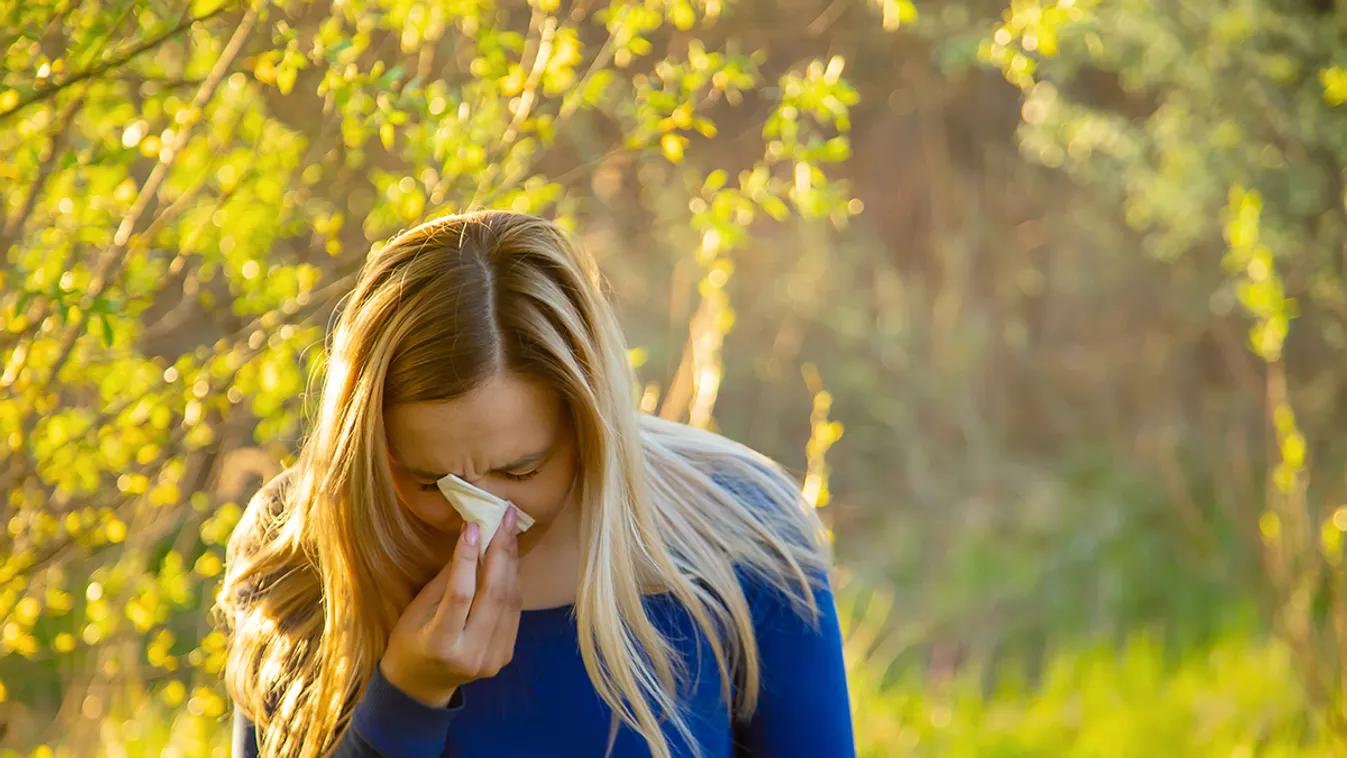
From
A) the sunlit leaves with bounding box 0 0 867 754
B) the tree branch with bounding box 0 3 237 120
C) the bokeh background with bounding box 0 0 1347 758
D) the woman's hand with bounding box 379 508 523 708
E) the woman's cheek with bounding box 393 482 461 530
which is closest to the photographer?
the woman's hand with bounding box 379 508 523 708

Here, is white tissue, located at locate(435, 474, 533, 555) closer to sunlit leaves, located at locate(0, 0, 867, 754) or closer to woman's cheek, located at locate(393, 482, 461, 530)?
woman's cheek, located at locate(393, 482, 461, 530)

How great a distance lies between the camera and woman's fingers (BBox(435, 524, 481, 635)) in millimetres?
1553

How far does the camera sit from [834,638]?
5.69 feet

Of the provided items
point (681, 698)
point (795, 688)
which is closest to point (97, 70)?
point (681, 698)

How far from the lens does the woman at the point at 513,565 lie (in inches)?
62.1

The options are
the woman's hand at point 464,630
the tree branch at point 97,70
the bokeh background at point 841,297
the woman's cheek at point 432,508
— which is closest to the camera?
the woman's hand at point 464,630

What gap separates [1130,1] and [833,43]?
1.40m

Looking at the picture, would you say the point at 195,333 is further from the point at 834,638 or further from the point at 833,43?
the point at 834,638

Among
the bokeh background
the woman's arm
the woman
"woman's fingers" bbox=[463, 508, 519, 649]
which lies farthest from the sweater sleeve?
the bokeh background

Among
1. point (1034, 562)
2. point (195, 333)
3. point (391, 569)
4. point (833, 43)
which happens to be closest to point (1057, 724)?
point (1034, 562)

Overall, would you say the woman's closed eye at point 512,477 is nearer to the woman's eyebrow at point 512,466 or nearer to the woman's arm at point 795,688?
the woman's eyebrow at point 512,466

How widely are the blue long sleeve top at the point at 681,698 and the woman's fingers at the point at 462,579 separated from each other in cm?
15

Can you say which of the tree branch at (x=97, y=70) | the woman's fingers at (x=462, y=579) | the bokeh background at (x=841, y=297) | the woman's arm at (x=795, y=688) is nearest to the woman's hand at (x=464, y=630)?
the woman's fingers at (x=462, y=579)

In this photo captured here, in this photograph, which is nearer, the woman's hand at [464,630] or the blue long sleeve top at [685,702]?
the woman's hand at [464,630]
